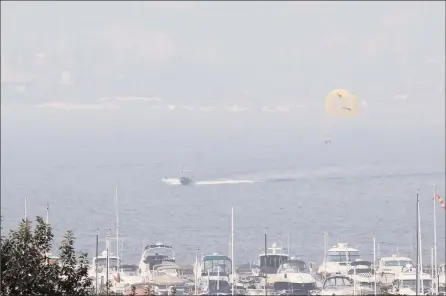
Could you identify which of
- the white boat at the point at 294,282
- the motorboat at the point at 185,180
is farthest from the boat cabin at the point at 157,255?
the motorboat at the point at 185,180

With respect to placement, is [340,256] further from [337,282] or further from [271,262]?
[337,282]

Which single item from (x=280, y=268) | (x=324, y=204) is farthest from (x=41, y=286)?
(x=324, y=204)

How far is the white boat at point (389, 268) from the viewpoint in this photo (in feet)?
201

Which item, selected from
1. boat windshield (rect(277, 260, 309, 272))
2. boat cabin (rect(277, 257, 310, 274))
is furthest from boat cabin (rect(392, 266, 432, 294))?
boat windshield (rect(277, 260, 309, 272))

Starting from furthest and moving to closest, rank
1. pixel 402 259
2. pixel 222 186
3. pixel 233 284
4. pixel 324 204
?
pixel 222 186 < pixel 324 204 < pixel 402 259 < pixel 233 284

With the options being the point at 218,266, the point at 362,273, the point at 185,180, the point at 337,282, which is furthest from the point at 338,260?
the point at 185,180

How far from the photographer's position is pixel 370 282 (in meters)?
60.4

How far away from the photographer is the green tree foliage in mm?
26906

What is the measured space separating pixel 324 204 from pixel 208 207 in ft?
29.1

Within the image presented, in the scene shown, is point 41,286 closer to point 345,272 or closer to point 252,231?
point 345,272

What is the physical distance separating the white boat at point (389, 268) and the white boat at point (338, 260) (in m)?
1.73

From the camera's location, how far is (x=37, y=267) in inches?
1072

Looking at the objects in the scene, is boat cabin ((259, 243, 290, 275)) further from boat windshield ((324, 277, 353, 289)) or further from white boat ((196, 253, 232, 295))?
boat windshield ((324, 277, 353, 289))

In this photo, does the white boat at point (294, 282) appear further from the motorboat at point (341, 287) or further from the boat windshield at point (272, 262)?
the boat windshield at point (272, 262)
